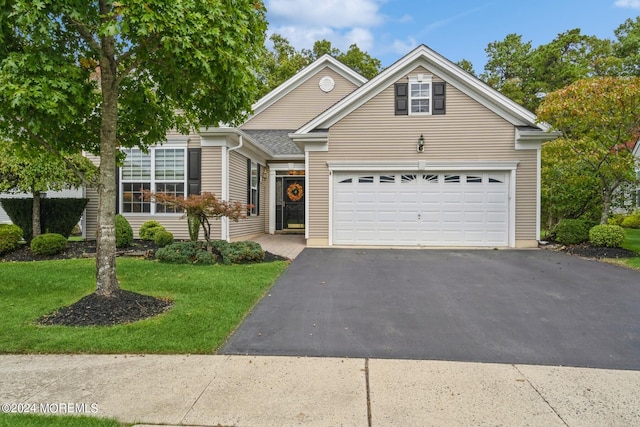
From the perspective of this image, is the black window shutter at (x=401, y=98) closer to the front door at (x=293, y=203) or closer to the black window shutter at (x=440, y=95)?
the black window shutter at (x=440, y=95)

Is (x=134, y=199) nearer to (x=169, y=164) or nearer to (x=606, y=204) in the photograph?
(x=169, y=164)

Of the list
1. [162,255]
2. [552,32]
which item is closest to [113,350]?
[162,255]

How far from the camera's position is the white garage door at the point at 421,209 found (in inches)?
453

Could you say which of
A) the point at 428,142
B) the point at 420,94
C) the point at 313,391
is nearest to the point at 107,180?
the point at 313,391

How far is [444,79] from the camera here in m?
11.5

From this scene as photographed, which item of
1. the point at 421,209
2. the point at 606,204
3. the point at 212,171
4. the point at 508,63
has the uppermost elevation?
the point at 508,63

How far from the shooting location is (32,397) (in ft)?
9.94

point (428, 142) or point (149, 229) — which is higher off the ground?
point (428, 142)

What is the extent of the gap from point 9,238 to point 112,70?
7.05 metres

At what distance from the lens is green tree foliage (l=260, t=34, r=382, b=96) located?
26.7 m

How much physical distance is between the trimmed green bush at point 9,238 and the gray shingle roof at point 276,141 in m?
7.90

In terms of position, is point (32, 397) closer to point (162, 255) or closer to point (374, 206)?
point (162, 255)

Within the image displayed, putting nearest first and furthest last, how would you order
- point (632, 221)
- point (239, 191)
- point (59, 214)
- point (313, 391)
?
point (313, 391), point (59, 214), point (239, 191), point (632, 221)

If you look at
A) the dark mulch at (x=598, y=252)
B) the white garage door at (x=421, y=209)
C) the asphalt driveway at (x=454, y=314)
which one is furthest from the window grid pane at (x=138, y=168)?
the dark mulch at (x=598, y=252)
